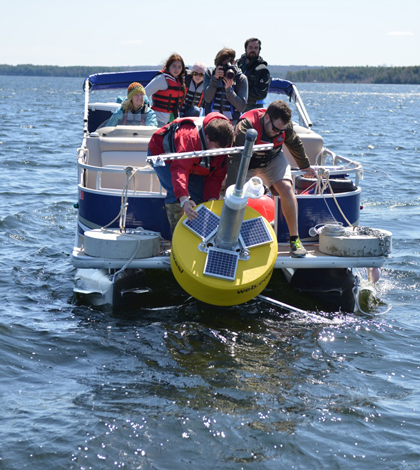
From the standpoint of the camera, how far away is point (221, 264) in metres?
5.79

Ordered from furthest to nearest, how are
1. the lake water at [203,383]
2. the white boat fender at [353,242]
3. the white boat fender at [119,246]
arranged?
1. the white boat fender at [353,242]
2. the white boat fender at [119,246]
3. the lake water at [203,383]

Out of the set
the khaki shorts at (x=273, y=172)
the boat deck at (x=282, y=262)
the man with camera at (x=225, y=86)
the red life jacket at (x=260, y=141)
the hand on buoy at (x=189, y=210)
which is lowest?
the boat deck at (x=282, y=262)

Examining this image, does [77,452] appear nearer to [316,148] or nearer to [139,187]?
[139,187]

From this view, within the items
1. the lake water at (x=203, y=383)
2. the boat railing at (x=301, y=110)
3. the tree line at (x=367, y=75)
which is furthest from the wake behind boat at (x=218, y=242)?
the tree line at (x=367, y=75)

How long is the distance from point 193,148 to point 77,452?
8.81 ft

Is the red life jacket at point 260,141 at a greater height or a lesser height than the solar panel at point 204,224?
greater

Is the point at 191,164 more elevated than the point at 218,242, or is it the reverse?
the point at 191,164

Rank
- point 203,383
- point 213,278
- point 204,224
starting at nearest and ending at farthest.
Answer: point 203,383, point 213,278, point 204,224

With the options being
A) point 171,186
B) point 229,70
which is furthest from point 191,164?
point 229,70

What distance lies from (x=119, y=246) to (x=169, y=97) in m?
3.10

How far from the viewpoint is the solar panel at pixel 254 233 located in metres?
5.92

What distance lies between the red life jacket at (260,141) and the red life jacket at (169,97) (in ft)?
7.91

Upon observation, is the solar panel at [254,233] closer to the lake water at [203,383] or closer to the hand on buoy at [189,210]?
the hand on buoy at [189,210]

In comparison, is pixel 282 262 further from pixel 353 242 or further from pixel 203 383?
pixel 203 383
